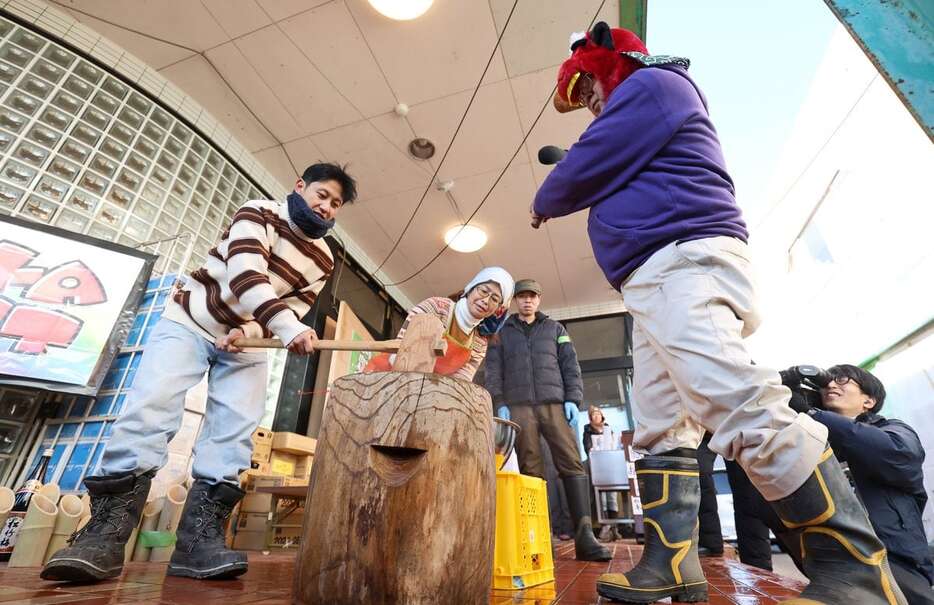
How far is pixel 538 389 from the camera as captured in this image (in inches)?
101

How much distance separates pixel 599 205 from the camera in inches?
45.2

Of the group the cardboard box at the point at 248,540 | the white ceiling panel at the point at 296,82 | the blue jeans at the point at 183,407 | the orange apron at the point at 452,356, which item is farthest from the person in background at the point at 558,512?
the white ceiling panel at the point at 296,82

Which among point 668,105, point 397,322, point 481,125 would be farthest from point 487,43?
point 397,322

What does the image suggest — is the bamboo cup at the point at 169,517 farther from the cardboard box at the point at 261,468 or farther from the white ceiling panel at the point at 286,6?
the white ceiling panel at the point at 286,6

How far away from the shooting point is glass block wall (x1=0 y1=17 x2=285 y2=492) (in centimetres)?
220

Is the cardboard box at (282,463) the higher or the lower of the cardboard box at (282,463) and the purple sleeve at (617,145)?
the lower

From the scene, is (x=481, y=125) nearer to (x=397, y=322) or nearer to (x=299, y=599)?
(x=397, y=322)

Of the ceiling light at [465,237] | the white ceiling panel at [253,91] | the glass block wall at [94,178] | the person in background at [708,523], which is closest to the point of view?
the glass block wall at [94,178]

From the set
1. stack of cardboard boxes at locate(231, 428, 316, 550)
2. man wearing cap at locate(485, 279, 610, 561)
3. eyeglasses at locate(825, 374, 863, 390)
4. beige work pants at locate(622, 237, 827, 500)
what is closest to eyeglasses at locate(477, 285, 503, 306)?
man wearing cap at locate(485, 279, 610, 561)

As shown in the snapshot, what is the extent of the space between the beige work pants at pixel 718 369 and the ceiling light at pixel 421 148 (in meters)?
3.06

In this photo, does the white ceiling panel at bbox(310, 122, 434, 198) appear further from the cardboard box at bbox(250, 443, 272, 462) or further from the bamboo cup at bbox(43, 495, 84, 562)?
the bamboo cup at bbox(43, 495, 84, 562)

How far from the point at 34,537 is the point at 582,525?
2021 millimetres

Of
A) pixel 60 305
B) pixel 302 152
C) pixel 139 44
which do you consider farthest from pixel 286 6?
pixel 60 305

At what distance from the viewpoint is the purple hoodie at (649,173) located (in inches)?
39.1
